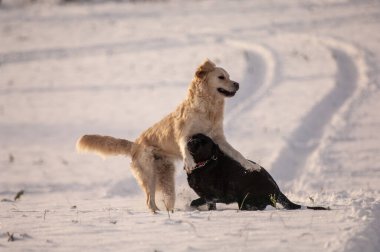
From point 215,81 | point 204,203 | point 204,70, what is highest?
point 204,70

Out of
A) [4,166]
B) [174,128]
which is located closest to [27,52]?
[4,166]

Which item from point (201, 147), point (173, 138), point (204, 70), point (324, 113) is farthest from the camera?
point (324, 113)

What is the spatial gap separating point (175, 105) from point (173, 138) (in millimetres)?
7250

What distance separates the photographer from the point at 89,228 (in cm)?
474

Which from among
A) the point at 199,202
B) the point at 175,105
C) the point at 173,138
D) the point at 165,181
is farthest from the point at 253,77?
the point at 199,202

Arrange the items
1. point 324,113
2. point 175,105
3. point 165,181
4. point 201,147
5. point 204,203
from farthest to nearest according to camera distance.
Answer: point 175,105 < point 324,113 < point 165,181 < point 204,203 < point 201,147

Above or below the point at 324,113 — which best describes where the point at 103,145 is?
below

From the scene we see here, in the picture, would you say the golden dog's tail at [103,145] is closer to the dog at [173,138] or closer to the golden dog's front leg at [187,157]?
the dog at [173,138]

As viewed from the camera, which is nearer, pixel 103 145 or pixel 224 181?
pixel 224 181

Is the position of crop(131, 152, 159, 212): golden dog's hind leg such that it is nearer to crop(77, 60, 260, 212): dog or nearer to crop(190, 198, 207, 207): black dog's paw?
crop(77, 60, 260, 212): dog

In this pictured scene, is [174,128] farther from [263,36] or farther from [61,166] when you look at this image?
[263,36]

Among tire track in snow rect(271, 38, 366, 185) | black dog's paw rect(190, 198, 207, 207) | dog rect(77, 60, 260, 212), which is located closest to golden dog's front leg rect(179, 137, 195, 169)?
dog rect(77, 60, 260, 212)

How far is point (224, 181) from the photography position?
598 cm

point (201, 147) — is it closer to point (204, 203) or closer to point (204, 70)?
point (204, 203)
